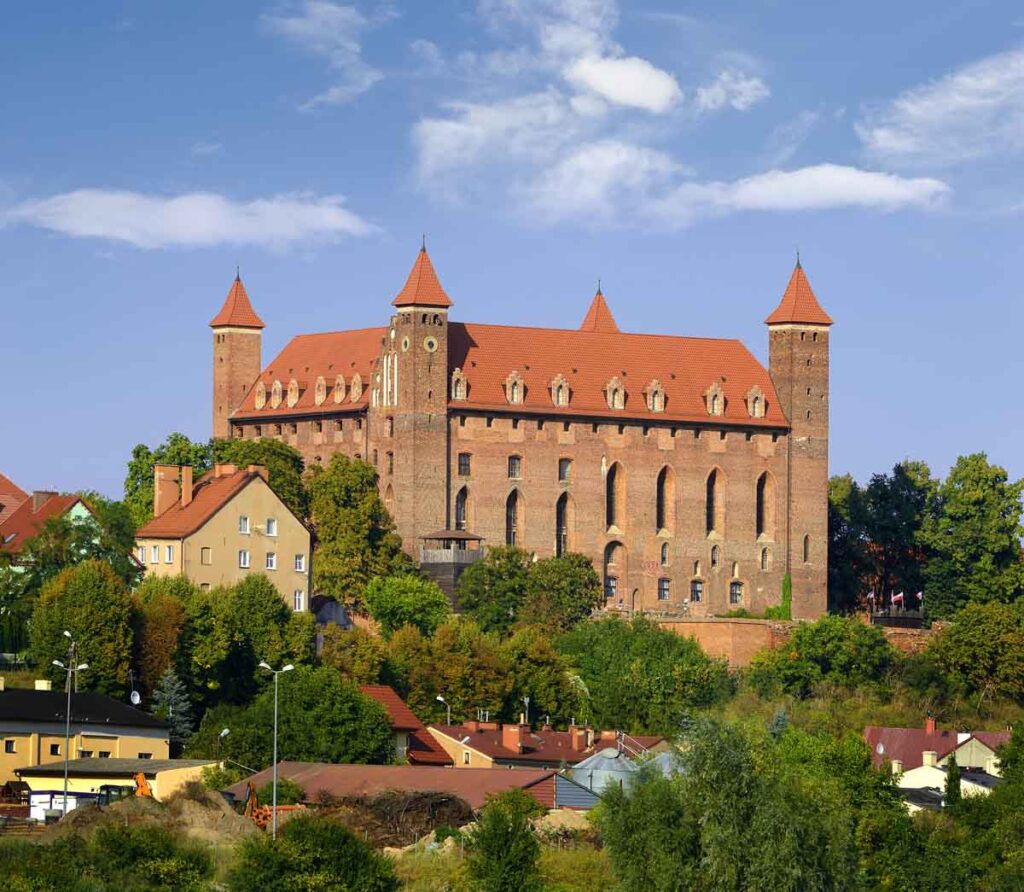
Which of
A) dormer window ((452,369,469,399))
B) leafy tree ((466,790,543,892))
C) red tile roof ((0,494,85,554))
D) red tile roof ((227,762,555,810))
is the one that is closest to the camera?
leafy tree ((466,790,543,892))

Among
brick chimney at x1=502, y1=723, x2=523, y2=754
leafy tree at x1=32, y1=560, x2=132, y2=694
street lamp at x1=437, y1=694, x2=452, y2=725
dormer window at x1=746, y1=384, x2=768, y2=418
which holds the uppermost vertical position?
dormer window at x1=746, y1=384, x2=768, y2=418

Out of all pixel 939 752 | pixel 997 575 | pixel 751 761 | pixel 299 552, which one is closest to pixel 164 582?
pixel 299 552

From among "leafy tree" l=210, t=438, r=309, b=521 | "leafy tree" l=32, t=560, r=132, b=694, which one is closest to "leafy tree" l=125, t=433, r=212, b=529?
"leafy tree" l=210, t=438, r=309, b=521

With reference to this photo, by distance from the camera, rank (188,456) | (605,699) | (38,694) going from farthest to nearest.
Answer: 1. (188,456)
2. (605,699)
3. (38,694)

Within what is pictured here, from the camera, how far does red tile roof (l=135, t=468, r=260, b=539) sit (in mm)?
116188

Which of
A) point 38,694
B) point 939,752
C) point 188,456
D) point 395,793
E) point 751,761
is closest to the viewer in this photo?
point 751,761

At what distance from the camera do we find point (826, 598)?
143250mm

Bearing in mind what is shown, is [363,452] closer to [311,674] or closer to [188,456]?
[188,456]

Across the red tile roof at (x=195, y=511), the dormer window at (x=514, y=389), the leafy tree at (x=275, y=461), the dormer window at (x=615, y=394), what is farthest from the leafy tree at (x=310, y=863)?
the dormer window at (x=615, y=394)

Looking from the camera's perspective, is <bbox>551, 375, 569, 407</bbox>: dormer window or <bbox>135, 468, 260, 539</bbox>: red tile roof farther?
<bbox>551, 375, 569, 407</bbox>: dormer window

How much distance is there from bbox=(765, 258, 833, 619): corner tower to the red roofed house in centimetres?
4026

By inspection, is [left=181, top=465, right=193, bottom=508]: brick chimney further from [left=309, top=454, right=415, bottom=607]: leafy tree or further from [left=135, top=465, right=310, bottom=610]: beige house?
[left=309, top=454, right=415, bottom=607]: leafy tree

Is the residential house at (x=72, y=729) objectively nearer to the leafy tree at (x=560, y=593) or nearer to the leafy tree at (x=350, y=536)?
the leafy tree at (x=350, y=536)

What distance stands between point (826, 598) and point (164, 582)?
43662 millimetres
